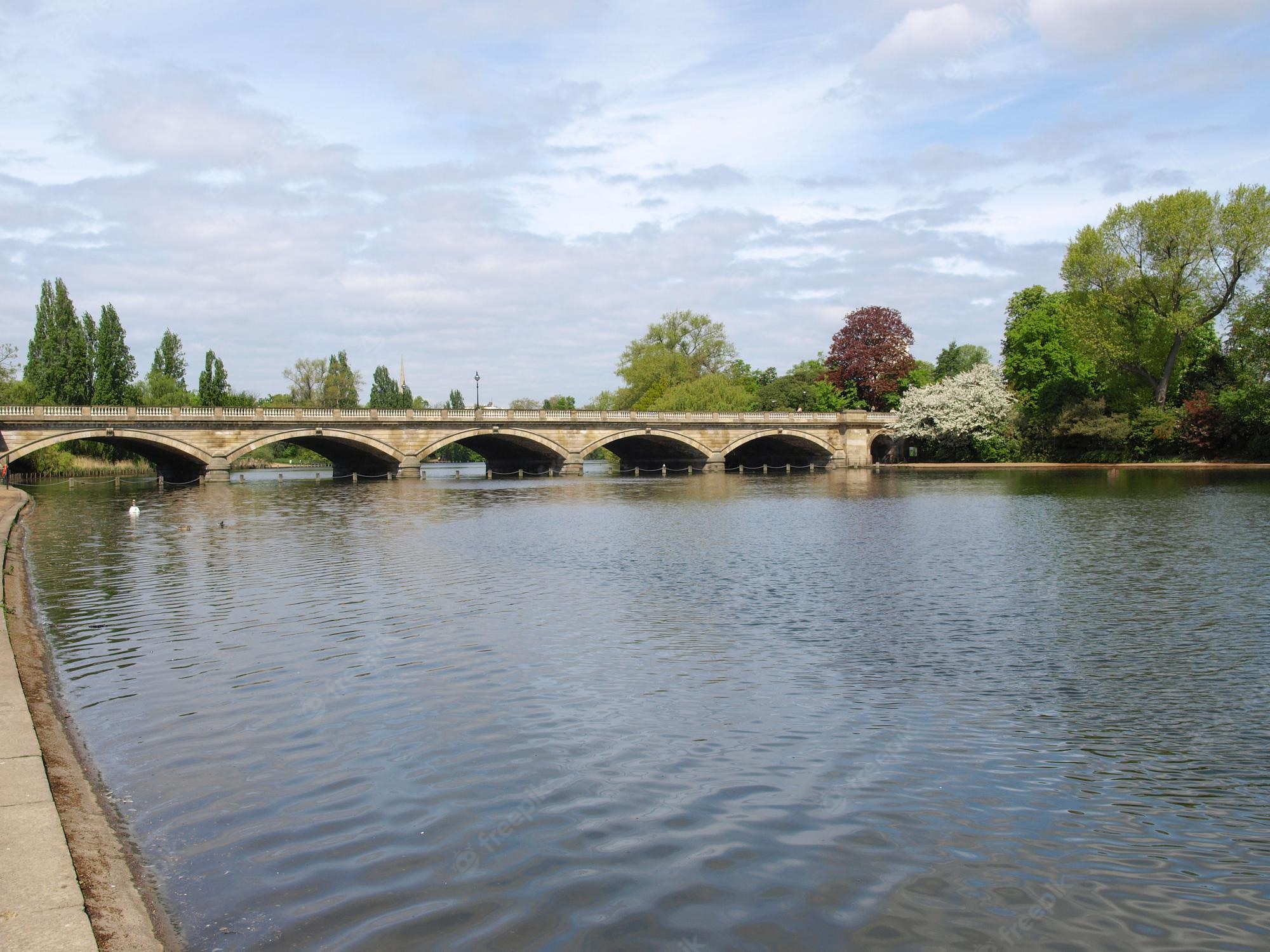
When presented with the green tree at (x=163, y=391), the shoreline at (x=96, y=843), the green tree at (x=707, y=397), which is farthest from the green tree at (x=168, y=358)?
the shoreline at (x=96, y=843)

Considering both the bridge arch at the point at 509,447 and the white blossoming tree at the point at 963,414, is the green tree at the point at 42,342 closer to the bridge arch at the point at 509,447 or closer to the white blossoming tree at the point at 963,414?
the bridge arch at the point at 509,447

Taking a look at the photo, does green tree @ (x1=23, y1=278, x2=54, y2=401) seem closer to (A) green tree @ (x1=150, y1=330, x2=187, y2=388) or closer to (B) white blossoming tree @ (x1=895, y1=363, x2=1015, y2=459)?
(A) green tree @ (x1=150, y1=330, x2=187, y2=388)

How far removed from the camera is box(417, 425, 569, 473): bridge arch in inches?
2721

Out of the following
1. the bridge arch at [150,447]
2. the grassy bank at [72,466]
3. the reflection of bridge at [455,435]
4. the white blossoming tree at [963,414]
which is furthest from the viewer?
the white blossoming tree at [963,414]

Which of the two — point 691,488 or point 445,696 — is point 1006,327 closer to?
point 691,488

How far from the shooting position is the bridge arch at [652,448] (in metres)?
75.1

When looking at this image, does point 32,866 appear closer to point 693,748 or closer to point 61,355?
point 693,748

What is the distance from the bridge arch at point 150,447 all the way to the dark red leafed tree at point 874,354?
61.3m

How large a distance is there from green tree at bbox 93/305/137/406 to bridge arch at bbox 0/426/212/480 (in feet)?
20.3

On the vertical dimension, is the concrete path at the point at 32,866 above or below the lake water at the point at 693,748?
above

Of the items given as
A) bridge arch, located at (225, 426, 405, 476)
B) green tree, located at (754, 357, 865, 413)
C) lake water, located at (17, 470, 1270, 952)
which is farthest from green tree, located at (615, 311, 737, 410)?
lake water, located at (17, 470, 1270, 952)

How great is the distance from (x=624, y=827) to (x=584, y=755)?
5.49 ft

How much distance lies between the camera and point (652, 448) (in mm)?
85688

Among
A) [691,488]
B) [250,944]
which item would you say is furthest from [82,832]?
[691,488]
